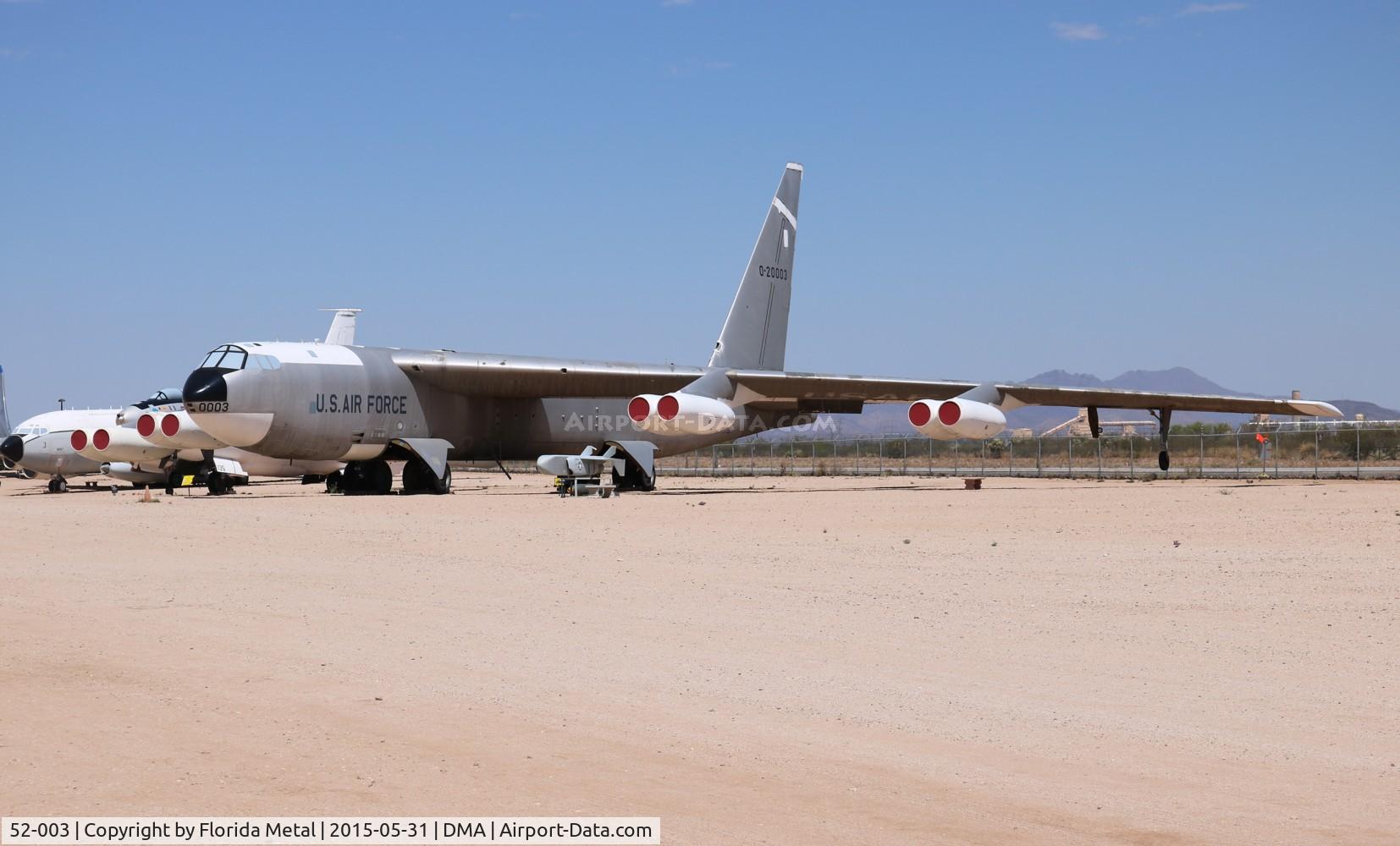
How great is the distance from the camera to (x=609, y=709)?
6.61m

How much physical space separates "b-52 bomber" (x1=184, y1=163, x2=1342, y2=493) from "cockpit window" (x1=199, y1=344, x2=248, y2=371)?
32mm

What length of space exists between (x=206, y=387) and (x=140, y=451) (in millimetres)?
10954

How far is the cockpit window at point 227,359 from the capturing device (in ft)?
84.4

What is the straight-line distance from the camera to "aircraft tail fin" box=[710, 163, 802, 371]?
33219 mm

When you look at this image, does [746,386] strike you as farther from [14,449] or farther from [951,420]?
[14,449]

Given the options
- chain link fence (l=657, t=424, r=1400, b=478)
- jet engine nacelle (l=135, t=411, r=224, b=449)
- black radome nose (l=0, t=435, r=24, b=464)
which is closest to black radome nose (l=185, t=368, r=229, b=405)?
jet engine nacelle (l=135, t=411, r=224, b=449)

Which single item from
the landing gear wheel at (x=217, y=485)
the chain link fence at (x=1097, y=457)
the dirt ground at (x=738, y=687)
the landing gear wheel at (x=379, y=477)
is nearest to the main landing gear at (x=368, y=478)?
the landing gear wheel at (x=379, y=477)

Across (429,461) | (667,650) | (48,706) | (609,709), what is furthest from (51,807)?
(429,461)

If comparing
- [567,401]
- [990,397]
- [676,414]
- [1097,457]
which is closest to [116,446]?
[567,401]

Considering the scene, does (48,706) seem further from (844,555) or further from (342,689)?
(844,555)

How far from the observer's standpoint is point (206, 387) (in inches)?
992

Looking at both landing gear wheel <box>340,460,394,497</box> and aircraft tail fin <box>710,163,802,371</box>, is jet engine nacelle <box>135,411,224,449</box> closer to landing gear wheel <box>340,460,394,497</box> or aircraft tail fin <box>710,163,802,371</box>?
landing gear wheel <box>340,460,394,497</box>

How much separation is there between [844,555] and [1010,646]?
578 cm

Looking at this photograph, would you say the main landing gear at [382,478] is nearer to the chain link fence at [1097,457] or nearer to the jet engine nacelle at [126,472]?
the jet engine nacelle at [126,472]
